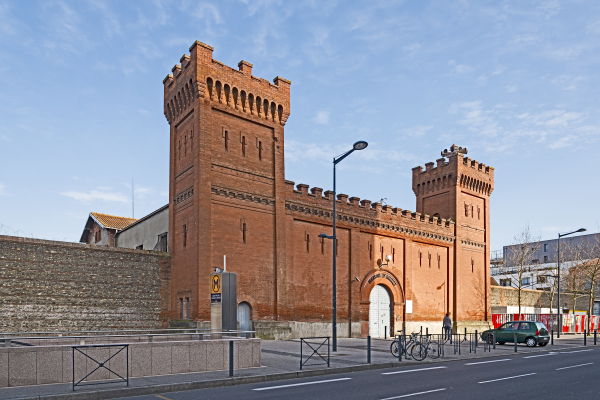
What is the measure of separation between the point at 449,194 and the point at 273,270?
18232 mm

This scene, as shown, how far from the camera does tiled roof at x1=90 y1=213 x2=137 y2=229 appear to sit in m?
39.5

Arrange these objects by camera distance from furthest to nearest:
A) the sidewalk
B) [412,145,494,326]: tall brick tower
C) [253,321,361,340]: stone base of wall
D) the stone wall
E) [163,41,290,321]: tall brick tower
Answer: [412,145,494,326]: tall brick tower
[253,321,361,340]: stone base of wall
[163,41,290,321]: tall brick tower
the stone wall
the sidewalk

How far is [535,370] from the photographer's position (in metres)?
17.1

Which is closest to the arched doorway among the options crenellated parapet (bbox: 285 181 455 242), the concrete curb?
crenellated parapet (bbox: 285 181 455 242)

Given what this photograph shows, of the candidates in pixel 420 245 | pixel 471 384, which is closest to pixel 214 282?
pixel 471 384

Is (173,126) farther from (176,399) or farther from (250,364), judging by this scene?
(176,399)

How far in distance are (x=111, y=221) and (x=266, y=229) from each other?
54.0 ft

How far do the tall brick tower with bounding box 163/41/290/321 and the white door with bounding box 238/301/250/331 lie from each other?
106 cm

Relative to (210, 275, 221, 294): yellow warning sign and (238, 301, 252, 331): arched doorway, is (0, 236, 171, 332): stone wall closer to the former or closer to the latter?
(238, 301, 252, 331): arched doorway

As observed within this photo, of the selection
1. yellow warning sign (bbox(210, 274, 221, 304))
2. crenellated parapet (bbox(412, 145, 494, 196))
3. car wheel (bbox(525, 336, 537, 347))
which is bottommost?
car wheel (bbox(525, 336, 537, 347))

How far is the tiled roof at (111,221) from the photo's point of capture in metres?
39.5

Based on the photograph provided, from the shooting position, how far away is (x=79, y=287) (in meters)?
24.7

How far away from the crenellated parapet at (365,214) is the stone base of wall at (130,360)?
50.7ft

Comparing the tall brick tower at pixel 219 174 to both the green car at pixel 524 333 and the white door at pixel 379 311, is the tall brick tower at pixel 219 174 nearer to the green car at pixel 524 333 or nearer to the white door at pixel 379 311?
the white door at pixel 379 311
